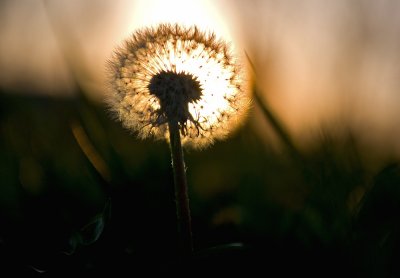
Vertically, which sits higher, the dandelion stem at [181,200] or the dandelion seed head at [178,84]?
the dandelion seed head at [178,84]

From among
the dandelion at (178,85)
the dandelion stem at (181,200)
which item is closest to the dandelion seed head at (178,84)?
the dandelion at (178,85)

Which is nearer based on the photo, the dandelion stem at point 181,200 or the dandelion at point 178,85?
the dandelion stem at point 181,200

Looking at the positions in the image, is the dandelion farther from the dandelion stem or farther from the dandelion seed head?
the dandelion stem

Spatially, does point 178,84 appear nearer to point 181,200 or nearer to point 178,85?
point 178,85

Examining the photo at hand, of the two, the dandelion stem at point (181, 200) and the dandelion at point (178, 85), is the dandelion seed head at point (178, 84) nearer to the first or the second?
the dandelion at point (178, 85)

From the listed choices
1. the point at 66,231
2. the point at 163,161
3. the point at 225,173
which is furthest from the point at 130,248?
the point at 225,173

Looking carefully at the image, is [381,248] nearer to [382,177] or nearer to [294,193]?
[382,177]

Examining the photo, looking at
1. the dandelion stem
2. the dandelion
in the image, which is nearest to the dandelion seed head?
the dandelion

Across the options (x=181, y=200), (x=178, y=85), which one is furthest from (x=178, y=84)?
(x=181, y=200)
